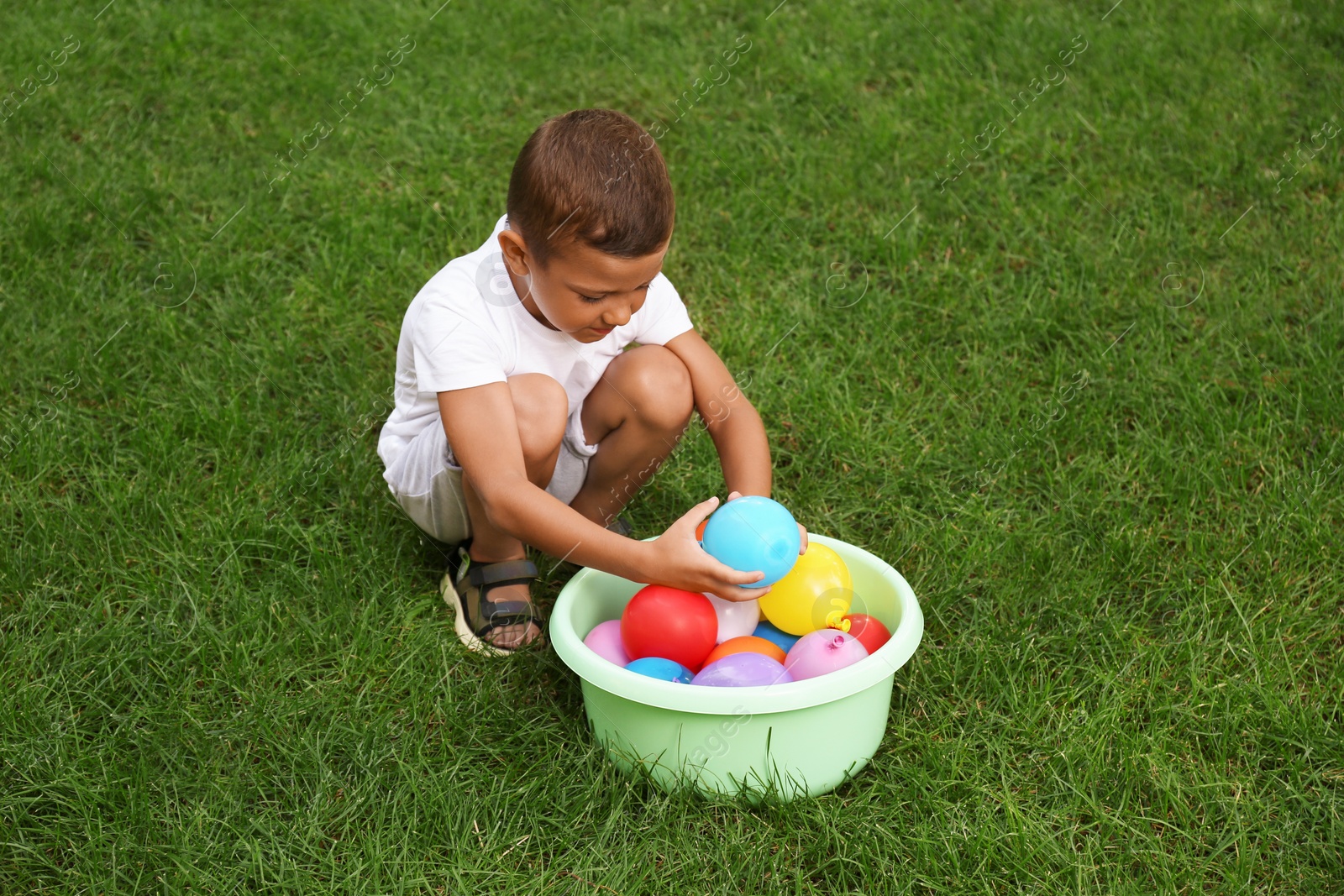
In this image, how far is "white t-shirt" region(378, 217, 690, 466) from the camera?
1.95 metres

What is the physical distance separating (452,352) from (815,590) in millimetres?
758

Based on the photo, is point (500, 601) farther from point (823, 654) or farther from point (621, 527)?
Result: point (823, 654)

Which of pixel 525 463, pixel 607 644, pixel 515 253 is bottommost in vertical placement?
pixel 607 644

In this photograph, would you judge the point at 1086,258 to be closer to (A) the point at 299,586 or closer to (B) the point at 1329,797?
(B) the point at 1329,797

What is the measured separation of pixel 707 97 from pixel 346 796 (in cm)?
272

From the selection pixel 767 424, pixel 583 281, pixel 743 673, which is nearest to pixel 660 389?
pixel 583 281

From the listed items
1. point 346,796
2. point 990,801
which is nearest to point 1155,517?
point 990,801

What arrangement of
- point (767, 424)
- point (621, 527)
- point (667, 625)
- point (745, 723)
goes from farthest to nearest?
point (767, 424) → point (621, 527) → point (667, 625) → point (745, 723)

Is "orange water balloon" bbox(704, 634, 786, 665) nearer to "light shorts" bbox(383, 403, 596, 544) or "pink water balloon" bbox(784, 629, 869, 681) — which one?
"pink water balloon" bbox(784, 629, 869, 681)

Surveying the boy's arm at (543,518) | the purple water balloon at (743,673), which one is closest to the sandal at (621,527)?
the boy's arm at (543,518)

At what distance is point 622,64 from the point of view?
12.9 ft

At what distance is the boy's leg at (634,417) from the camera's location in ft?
6.95

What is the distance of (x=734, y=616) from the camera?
213cm

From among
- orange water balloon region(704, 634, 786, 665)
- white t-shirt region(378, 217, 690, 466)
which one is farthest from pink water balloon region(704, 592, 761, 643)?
white t-shirt region(378, 217, 690, 466)
